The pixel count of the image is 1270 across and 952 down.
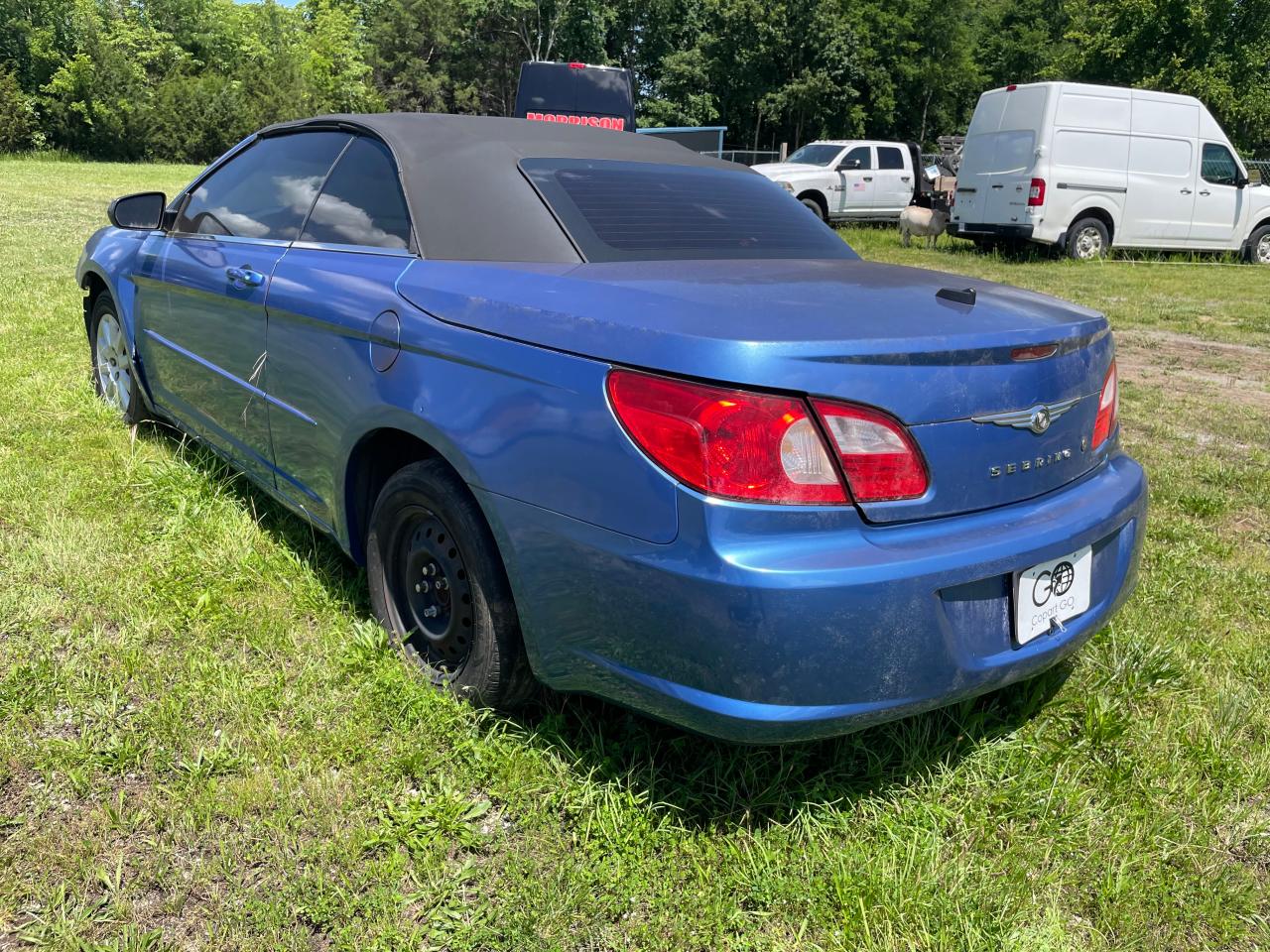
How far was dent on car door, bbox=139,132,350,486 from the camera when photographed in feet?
10.4

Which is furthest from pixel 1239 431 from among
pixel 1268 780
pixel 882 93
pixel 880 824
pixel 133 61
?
pixel 133 61

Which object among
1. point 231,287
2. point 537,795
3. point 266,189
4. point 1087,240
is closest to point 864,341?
point 537,795

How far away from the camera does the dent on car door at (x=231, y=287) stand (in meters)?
3.16

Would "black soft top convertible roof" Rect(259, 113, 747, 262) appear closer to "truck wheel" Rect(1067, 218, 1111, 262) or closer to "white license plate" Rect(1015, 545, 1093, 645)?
"white license plate" Rect(1015, 545, 1093, 645)

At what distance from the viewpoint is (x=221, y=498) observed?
3.78 m

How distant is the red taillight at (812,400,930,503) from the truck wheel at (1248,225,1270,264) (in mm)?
16755

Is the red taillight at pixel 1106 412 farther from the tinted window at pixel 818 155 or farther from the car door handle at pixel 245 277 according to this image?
the tinted window at pixel 818 155

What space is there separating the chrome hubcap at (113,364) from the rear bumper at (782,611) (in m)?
3.27

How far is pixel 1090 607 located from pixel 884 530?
2.45ft

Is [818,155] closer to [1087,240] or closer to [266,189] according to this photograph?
[1087,240]

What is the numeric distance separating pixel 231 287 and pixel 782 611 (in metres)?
2.39

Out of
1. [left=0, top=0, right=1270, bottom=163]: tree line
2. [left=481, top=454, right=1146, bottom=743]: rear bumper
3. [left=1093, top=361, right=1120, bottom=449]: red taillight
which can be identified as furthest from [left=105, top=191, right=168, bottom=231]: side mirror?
[left=0, top=0, right=1270, bottom=163]: tree line

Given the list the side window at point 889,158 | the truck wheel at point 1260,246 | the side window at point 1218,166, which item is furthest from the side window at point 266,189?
the truck wheel at point 1260,246

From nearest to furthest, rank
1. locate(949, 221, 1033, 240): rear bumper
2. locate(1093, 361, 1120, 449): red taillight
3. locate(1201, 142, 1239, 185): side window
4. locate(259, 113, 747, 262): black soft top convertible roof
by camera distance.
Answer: locate(1093, 361, 1120, 449): red taillight → locate(259, 113, 747, 262): black soft top convertible roof → locate(949, 221, 1033, 240): rear bumper → locate(1201, 142, 1239, 185): side window
